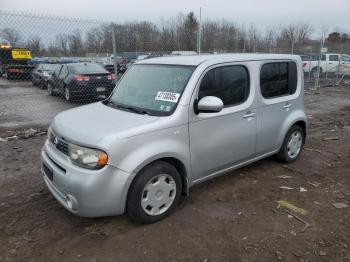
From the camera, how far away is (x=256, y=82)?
4.32 m

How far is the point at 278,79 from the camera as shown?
475 cm

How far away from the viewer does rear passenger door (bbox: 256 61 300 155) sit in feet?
14.7

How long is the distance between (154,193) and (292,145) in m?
2.89

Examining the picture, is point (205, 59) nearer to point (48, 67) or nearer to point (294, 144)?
point (294, 144)

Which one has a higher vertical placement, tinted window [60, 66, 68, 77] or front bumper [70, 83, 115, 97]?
tinted window [60, 66, 68, 77]

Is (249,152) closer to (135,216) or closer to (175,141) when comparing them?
(175,141)

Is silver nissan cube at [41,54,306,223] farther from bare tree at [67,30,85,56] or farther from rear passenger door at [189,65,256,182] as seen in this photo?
bare tree at [67,30,85,56]

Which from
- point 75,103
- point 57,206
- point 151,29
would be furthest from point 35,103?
point 57,206

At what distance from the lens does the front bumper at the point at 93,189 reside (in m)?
3.03

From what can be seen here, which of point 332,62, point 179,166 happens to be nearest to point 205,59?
point 179,166

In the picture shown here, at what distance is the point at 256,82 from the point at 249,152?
38.1 inches

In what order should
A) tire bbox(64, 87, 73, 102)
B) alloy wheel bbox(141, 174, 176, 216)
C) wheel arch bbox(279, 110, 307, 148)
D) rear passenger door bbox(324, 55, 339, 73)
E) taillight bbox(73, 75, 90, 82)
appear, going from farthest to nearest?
1. rear passenger door bbox(324, 55, 339, 73)
2. tire bbox(64, 87, 73, 102)
3. taillight bbox(73, 75, 90, 82)
4. wheel arch bbox(279, 110, 307, 148)
5. alloy wheel bbox(141, 174, 176, 216)

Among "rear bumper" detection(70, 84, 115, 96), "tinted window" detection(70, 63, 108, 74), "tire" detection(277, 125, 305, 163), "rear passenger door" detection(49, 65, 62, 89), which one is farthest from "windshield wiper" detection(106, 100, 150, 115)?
"rear passenger door" detection(49, 65, 62, 89)

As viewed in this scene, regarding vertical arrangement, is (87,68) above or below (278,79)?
above
